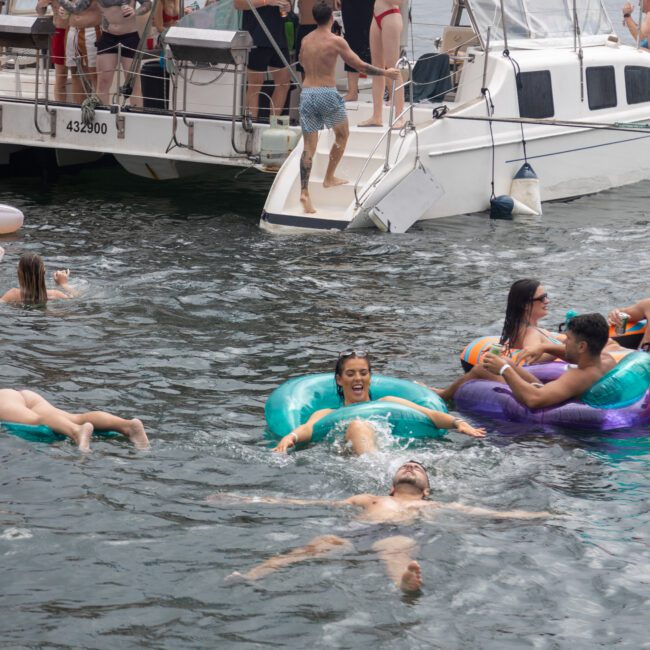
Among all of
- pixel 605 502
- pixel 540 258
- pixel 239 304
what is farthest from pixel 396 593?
pixel 540 258

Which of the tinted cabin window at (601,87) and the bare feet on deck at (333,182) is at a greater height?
the tinted cabin window at (601,87)

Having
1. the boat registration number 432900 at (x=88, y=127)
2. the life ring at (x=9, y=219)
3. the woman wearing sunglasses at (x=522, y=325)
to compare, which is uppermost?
the boat registration number 432900 at (x=88, y=127)

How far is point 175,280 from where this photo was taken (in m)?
12.1

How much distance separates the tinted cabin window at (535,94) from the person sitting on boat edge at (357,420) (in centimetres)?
770

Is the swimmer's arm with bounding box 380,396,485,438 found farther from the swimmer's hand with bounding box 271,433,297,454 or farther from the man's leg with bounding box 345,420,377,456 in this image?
the swimmer's hand with bounding box 271,433,297,454

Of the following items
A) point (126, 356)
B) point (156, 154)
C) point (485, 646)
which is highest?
point (156, 154)

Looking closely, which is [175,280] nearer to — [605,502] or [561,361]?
[561,361]

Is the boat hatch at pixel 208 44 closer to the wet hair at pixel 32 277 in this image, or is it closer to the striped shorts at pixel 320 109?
the striped shorts at pixel 320 109

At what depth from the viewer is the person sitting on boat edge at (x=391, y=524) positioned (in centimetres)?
623

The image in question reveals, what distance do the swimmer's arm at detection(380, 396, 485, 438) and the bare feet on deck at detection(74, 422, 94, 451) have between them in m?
1.98

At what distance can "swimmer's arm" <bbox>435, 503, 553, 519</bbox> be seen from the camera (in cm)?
698

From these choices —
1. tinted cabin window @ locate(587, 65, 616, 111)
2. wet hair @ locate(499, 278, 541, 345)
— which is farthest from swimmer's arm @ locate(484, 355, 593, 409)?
tinted cabin window @ locate(587, 65, 616, 111)

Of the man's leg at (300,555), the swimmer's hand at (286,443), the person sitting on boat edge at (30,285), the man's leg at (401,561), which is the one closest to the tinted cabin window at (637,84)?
the person sitting on boat edge at (30,285)

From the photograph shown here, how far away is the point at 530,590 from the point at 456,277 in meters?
6.56
